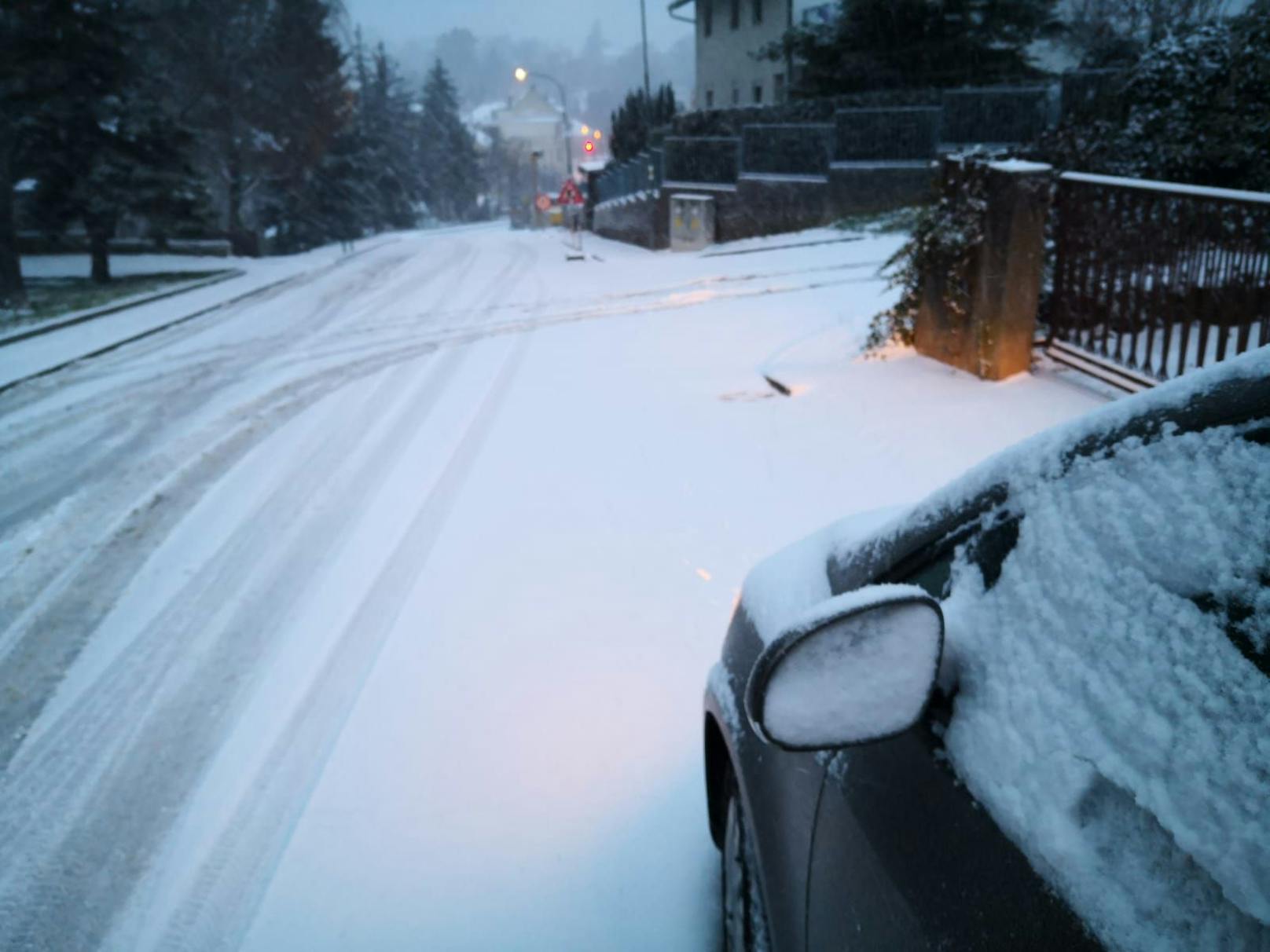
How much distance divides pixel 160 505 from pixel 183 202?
770 inches

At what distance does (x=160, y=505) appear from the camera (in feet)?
22.1

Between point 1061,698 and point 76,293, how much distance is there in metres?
23.3

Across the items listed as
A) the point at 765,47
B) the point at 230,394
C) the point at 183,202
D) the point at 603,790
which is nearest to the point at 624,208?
the point at 765,47

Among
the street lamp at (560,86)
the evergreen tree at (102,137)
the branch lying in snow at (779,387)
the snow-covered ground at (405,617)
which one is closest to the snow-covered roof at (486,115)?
the street lamp at (560,86)

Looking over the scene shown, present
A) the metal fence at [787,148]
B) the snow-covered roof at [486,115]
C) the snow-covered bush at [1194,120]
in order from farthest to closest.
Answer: the snow-covered roof at [486,115] < the metal fence at [787,148] < the snow-covered bush at [1194,120]

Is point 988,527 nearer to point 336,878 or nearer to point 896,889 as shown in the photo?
point 896,889

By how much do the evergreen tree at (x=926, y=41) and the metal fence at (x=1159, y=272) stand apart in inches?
767

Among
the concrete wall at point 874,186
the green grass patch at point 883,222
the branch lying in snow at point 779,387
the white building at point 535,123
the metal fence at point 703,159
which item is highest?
the white building at point 535,123

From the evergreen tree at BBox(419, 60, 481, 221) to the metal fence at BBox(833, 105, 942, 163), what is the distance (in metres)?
61.7

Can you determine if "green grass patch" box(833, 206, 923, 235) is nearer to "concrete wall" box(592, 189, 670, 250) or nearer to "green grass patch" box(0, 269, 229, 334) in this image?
"concrete wall" box(592, 189, 670, 250)

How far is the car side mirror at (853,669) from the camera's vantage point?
1.46m

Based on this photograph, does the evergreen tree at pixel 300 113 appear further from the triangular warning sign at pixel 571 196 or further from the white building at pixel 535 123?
the white building at pixel 535 123

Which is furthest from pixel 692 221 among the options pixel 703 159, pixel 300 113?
pixel 300 113

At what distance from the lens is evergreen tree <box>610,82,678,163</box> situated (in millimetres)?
38812
